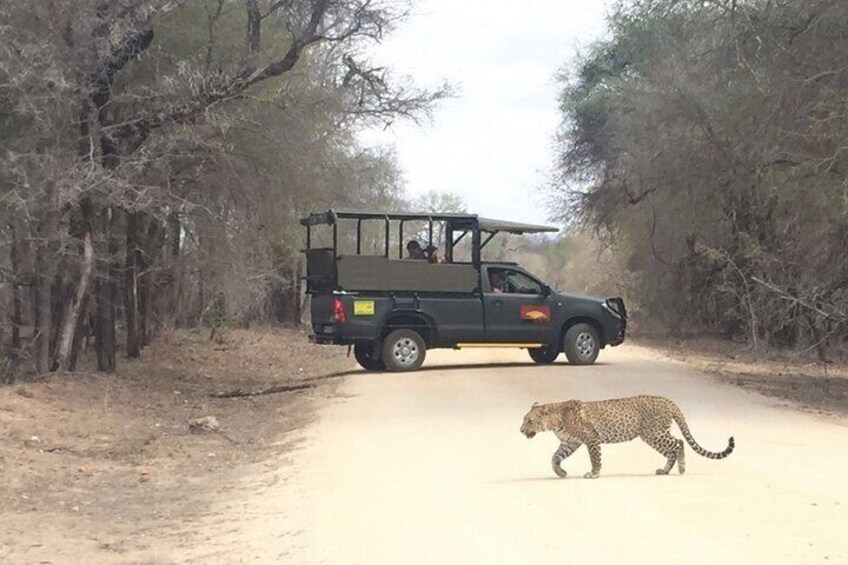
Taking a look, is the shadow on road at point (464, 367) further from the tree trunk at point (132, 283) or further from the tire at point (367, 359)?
the tree trunk at point (132, 283)

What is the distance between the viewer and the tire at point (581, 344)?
68.2 feet

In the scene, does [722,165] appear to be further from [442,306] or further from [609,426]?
[609,426]

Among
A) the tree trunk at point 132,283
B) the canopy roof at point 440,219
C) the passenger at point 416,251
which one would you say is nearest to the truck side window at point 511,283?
the canopy roof at point 440,219

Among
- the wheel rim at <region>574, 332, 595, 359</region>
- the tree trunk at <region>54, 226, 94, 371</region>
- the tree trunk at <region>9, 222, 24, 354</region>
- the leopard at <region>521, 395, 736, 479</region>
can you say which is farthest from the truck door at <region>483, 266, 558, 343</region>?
the leopard at <region>521, 395, 736, 479</region>

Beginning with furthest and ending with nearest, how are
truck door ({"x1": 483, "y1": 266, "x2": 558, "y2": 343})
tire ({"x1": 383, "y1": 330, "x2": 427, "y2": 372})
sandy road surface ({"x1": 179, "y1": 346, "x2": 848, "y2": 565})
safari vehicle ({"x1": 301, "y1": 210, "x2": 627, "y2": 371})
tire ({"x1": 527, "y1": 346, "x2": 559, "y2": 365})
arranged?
1. tire ({"x1": 527, "y1": 346, "x2": 559, "y2": 365})
2. truck door ({"x1": 483, "y1": 266, "x2": 558, "y2": 343})
3. tire ({"x1": 383, "y1": 330, "x2": 427, "y2": 372})
4. safari vehicle ({"x1": 301, "y1": 210, "x2": 627, "y2": 371})
5. sandy road surface ({"x1": 179, "y1": 346, "x2": 848, "y2": 565})

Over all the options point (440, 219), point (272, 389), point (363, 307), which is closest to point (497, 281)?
point (440, 219)

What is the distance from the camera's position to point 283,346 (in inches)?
1204

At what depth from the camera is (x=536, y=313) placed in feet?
67.5

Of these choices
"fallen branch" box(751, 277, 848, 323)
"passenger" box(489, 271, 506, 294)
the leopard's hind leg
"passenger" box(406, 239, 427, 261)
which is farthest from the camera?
"passenger" box(406, 239, 427, 261)

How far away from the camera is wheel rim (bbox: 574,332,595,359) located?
20828 millimetres

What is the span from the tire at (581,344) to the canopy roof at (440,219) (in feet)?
7.42

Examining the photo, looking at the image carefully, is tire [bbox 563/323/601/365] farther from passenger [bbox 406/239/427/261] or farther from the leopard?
the leopard

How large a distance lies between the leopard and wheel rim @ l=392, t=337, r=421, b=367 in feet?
34.1

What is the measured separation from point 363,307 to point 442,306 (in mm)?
1560
